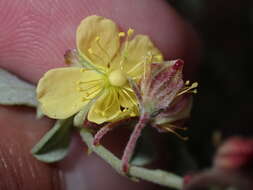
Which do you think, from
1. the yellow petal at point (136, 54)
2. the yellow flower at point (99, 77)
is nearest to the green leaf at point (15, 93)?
the yellow flower at point (99, 77)

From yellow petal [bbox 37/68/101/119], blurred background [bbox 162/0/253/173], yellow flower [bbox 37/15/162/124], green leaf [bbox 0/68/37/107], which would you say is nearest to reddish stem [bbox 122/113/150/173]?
yellow flower [bbox 37/15/162/124]

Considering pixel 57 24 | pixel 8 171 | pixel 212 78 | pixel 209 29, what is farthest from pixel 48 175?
pixel 209 29

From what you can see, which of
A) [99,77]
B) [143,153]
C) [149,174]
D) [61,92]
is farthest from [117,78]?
[143,153]

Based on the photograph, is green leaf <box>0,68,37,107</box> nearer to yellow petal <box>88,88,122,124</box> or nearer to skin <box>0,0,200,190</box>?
skin <box>0,0,200,190</box>

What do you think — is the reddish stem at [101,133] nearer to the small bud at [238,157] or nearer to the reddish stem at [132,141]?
the reddish stem at [132,141]

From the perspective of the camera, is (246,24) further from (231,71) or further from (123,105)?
(123,105)

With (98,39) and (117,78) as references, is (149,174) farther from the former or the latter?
(98,39)
